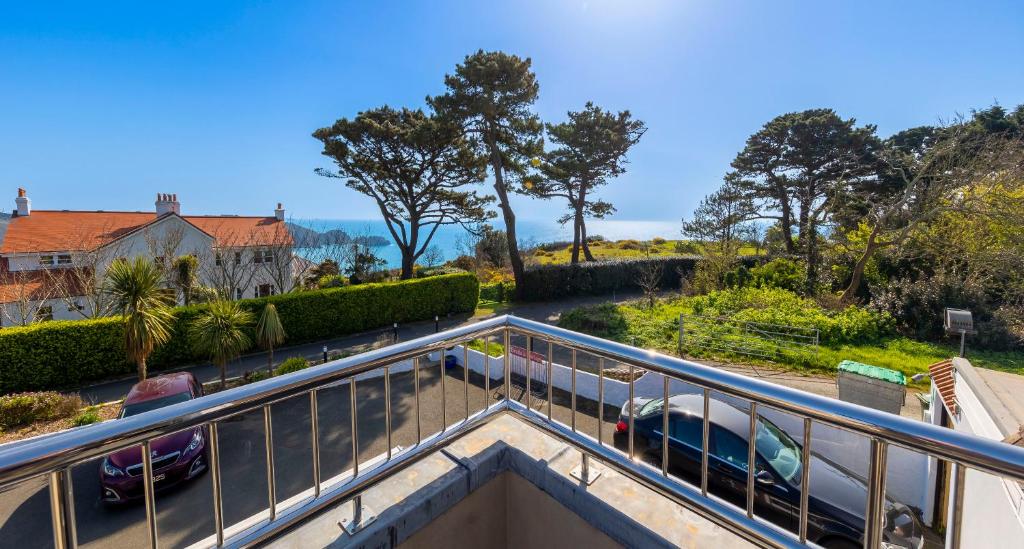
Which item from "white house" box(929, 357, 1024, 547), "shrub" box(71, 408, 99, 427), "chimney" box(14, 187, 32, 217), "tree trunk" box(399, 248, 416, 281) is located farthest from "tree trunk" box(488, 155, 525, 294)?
"chimney" box(14, 187, 32, 217)

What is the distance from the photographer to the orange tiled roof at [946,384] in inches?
173

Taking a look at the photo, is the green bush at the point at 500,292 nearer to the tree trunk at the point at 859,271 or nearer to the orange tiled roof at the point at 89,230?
the orange tiled roof at the point at 89,230

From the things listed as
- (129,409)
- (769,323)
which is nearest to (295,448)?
(129,409)

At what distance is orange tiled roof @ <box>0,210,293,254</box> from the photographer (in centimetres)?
1502

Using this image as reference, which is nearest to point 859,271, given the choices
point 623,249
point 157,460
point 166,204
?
point 157,460

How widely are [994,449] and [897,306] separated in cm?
1370

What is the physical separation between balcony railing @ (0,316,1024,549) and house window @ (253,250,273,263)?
1632 cm

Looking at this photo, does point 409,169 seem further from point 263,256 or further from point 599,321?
point 599,321

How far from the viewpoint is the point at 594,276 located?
18.9 m

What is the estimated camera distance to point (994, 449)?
0.89 metres

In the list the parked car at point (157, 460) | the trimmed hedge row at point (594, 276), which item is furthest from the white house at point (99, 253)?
the trimmed hedge row at point (594, 276)

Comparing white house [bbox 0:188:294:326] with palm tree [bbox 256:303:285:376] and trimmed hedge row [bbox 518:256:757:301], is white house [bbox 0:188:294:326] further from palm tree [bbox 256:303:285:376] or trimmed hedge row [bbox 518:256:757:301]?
trimmed hedge row [bbox 518:256:757:301]

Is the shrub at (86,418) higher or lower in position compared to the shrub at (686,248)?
lower

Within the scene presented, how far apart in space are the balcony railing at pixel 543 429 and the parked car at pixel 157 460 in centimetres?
349
